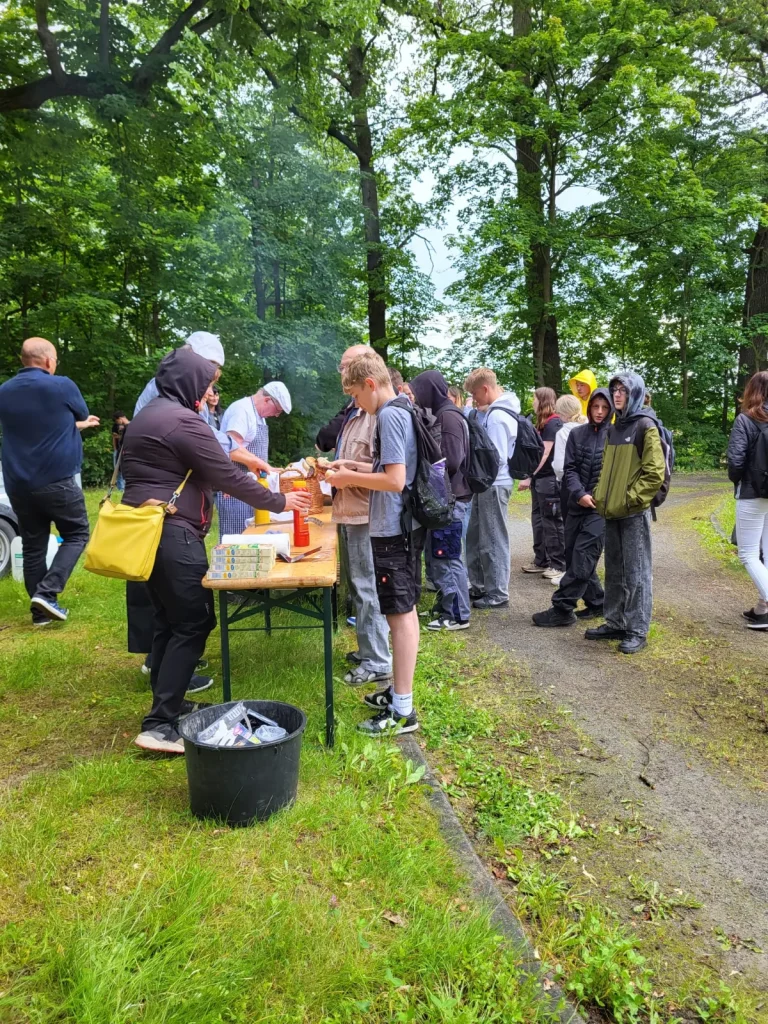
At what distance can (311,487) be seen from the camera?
17.2ft

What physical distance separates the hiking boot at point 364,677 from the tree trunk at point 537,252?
528 inches

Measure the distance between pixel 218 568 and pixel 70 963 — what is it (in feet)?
5.42

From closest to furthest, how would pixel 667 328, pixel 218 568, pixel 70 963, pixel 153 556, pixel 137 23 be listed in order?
pixel 70 963 < pixel 153 556 < pixel 218 568 < pixel 137 23 < pixel 667 328

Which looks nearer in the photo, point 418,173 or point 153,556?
point 153,556

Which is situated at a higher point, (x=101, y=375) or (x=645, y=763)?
(x=101, y=375)

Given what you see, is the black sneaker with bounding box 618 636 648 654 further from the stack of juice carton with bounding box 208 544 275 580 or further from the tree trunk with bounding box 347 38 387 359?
the tree trunk with bounding box 347 38 387 359

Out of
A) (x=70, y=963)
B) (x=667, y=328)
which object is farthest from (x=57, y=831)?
(x=667, y=328)

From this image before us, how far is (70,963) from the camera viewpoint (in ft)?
6.46

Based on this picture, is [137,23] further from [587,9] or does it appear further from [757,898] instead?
[587,9]

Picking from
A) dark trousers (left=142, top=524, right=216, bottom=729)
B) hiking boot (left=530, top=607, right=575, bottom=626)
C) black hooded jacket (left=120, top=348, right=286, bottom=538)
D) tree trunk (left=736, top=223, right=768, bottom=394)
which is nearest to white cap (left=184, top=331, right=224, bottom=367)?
black hooded jacket (left=120, top=348, right=286, bottom=538)


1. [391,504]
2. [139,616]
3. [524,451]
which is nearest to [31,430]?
[139,616]

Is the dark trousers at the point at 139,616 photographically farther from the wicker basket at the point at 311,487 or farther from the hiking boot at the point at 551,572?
the hiking boot at the point at 551,572

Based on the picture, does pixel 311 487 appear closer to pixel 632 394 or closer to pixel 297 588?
pixel 297 588

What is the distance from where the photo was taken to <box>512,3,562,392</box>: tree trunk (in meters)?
16.5
